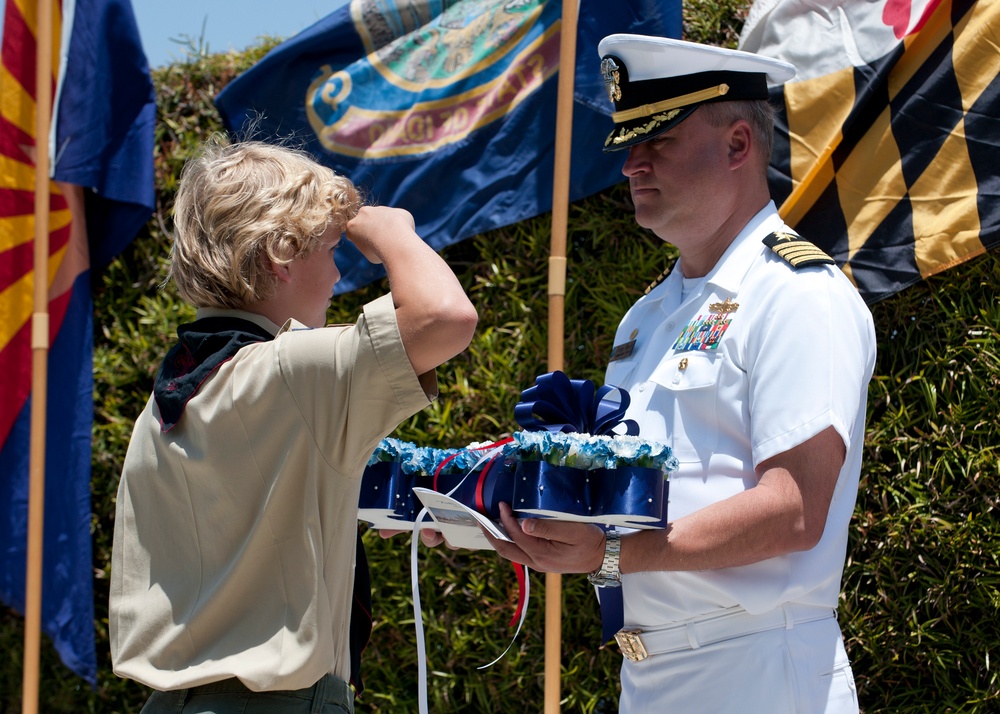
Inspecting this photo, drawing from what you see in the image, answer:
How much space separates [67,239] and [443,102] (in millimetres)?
1570

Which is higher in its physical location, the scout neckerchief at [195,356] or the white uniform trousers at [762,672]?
the scout neckerchief at [195,356]

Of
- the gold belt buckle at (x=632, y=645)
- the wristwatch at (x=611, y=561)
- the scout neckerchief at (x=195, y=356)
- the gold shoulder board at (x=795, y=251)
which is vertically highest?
the gold shoulder board at (x=795, y=251)

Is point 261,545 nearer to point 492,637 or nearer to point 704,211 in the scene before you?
point 704,211

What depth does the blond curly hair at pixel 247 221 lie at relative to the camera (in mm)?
1521

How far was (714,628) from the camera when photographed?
1.83 metres

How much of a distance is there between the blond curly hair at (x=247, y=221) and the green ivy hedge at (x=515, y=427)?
1688 mm

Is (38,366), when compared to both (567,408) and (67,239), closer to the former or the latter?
(67,239)

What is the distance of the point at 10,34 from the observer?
3945 mm

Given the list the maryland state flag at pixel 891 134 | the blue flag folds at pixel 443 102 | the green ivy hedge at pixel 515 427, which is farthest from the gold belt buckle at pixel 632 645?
the blue flag folds at pixel 443 102

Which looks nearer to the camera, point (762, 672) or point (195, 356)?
point (195, 356)

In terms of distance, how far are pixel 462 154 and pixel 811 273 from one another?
1878 mm

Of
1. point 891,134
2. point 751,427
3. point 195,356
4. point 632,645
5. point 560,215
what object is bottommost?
point 632,645

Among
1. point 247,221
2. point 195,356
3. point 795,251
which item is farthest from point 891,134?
point 195,356

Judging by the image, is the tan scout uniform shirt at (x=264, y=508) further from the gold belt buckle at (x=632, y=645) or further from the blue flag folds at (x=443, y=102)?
the blue flag folds at (x=443, y=102)
